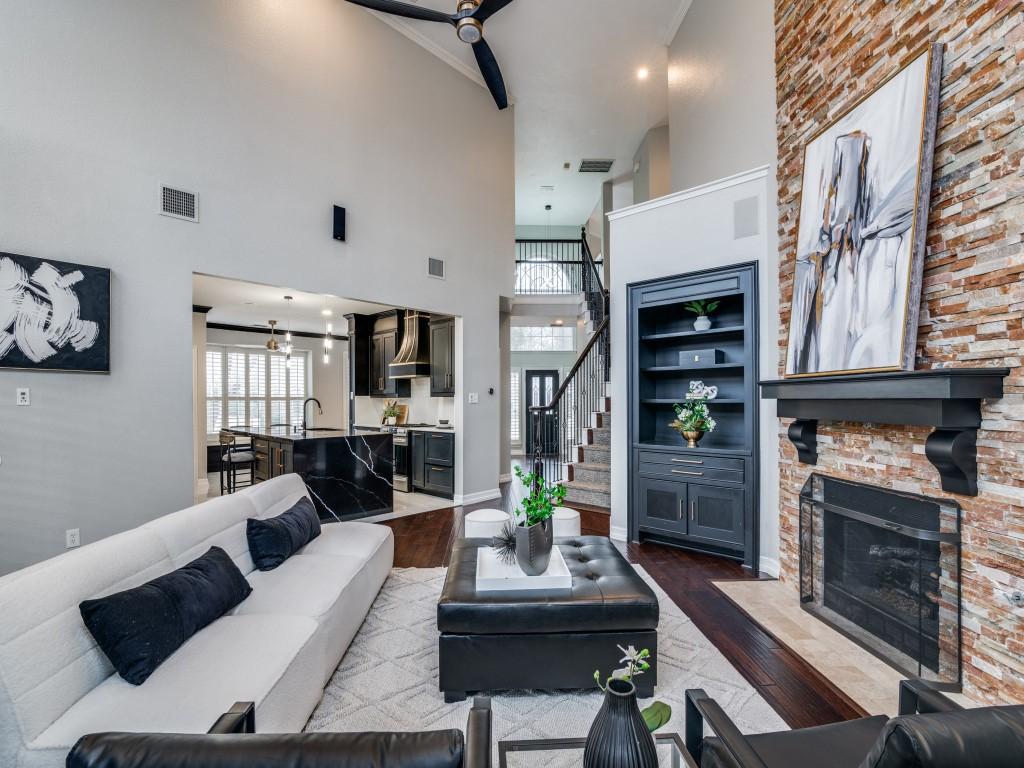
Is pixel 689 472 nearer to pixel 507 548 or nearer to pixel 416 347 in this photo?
pixel 507 548

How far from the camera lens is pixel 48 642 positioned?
151 cm

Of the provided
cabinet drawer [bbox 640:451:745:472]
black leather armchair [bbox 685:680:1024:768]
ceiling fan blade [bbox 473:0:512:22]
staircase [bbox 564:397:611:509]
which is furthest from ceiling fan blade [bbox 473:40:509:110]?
black leather armchair [bbox 685:680:1024:768]

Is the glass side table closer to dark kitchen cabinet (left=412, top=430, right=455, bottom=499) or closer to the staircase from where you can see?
the staircase

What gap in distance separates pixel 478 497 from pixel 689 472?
3128 millimetres

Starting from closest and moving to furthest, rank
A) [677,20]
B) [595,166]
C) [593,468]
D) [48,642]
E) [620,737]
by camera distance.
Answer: [620,737] → [48,642] → [677,20] → [593,468] → [595,166]

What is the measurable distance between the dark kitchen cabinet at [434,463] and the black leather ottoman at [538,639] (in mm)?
4281

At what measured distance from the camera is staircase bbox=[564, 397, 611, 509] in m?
6.03

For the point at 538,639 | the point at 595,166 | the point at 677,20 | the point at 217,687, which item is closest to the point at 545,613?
the point at 538,639

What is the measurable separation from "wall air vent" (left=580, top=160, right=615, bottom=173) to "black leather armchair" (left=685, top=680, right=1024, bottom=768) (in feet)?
31.1

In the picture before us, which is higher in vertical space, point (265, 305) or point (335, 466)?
point (265, 305)

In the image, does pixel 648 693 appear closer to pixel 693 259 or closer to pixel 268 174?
pixel 693 259

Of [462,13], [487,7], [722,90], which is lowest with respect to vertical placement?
[722,90]

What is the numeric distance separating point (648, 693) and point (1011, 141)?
2754mm

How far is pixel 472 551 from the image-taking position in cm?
297
